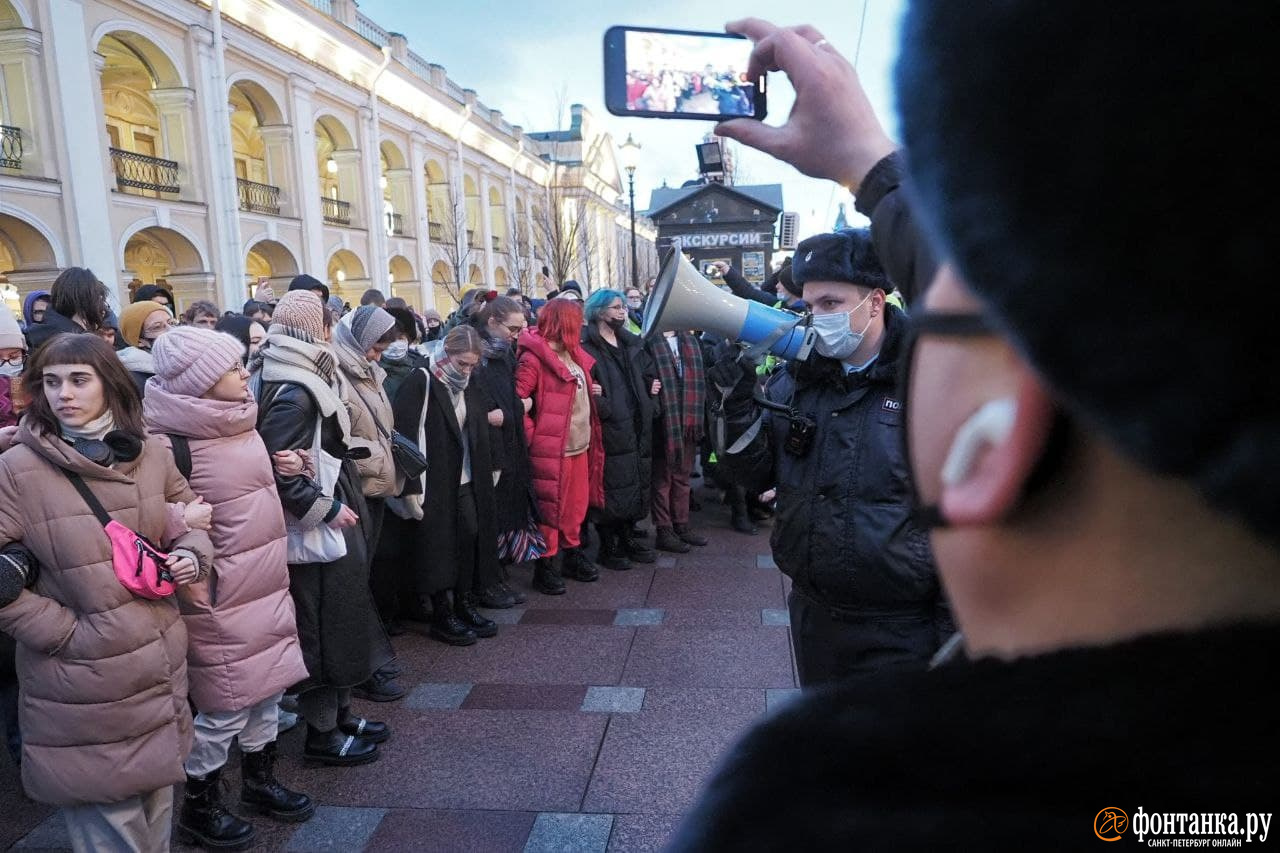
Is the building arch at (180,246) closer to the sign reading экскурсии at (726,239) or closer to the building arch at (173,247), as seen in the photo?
the building arch at (173,247)

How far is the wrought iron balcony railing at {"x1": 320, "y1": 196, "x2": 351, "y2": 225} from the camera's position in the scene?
85.2 feet

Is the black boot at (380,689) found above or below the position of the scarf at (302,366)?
below

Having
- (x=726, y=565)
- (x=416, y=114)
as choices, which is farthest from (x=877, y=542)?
(x=416, y=114)

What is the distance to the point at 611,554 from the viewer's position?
7203 mm

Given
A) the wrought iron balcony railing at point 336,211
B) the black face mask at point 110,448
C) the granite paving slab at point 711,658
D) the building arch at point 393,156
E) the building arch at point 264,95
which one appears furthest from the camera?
the building arch at point 393,156

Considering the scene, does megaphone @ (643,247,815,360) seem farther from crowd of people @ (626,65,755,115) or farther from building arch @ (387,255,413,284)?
building arch @ (387,255,413,284)

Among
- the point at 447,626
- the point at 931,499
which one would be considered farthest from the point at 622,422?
the point at 931,499

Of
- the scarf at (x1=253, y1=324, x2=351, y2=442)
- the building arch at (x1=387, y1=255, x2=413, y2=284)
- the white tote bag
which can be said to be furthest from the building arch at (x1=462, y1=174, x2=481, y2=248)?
the white tote bag

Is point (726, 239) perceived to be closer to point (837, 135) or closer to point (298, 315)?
point (298, 315)

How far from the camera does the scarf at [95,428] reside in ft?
9.47

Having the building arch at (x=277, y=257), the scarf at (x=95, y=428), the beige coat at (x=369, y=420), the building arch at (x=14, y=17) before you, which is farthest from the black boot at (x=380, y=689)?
the building arch at (x=277, y=257)

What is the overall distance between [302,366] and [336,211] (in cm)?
2501

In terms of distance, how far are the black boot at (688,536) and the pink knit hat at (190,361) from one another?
4.97 meters

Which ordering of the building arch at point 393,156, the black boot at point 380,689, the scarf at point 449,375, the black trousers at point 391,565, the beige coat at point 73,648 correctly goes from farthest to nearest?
the building arch at point 393,156
the scarf at point 449,375
the black trousers at point 391,565
the black boot at point 380,689
the beige coat at point 73,648
